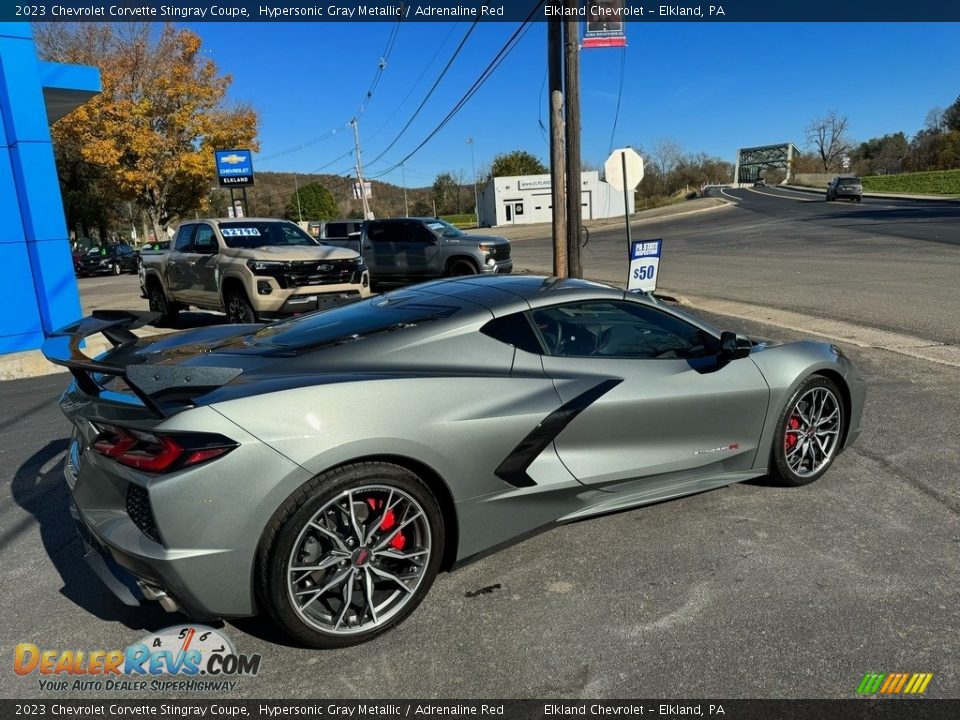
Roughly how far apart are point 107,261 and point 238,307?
2533cm

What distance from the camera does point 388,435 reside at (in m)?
2.63

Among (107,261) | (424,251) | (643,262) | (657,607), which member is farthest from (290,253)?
(107,261)

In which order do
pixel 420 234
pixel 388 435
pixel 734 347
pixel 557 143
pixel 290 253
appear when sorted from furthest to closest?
pixel 420 234 → pixel 557 143 → pixel 290 253 → pixel 734 347 → pixel 388 435

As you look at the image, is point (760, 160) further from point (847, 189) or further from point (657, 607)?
point (657, 607)

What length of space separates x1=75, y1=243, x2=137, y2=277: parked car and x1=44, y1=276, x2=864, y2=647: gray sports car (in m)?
31.5

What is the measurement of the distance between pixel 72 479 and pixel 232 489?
40.9 inches

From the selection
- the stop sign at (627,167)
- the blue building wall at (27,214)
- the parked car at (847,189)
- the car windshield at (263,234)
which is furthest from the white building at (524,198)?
the blue building wall at (27,214)

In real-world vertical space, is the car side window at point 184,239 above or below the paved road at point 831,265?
above

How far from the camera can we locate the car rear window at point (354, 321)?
3.22m

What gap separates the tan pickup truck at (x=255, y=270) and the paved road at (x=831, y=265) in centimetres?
702

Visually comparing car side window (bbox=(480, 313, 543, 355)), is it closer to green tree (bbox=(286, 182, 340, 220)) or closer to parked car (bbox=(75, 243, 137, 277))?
parked car (bbox=(75, 243, 137, 277))

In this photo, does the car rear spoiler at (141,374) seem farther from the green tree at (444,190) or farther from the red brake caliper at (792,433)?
the green tree at (444,190)

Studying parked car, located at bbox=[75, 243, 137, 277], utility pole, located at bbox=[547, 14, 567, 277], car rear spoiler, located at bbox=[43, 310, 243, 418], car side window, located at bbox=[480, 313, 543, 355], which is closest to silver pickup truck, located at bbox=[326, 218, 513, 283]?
utility pole, located at bbox=[547, 14, 567, 277]

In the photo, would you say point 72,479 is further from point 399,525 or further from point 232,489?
point 399,525
